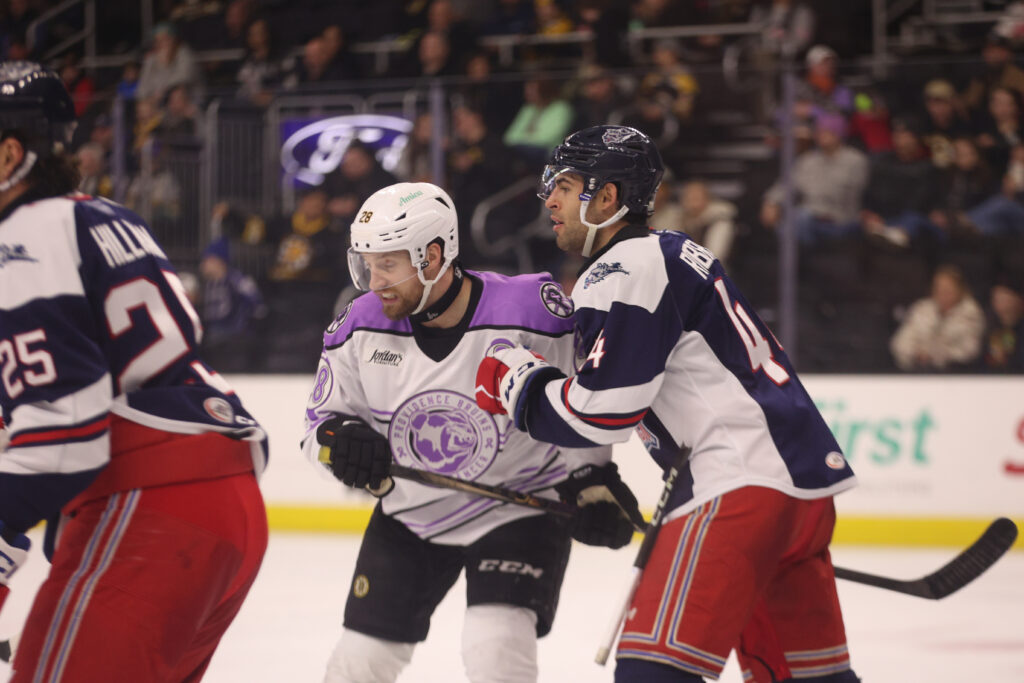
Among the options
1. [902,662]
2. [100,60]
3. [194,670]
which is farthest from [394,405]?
[100,60]

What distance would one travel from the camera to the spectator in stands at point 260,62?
791 centimetres

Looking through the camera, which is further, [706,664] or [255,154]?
[255,154]

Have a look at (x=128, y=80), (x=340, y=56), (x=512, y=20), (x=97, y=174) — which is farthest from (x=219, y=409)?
(x=128, y=80)

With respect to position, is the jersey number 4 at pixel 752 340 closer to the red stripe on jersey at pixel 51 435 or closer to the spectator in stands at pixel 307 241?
the red stripe on jersey at pixel 51 435

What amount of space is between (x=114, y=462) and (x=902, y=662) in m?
2.74

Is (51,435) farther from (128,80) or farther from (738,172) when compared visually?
(128,80)

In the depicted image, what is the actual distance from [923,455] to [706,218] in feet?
4.89

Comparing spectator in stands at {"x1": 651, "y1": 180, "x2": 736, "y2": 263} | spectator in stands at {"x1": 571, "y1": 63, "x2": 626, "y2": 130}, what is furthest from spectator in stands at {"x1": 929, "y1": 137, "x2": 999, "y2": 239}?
spectator in stands at {"x1": 571, "y1": 63, "x2": 626, "y2": 130}

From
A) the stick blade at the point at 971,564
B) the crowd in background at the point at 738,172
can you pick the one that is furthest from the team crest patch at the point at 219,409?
the crowd in background at the point at 738,172

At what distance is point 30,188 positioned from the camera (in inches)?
62.7

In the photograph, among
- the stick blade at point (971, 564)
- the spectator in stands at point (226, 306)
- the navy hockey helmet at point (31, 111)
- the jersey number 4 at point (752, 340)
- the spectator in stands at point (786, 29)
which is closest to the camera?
the navy hockey helmet at point (31, 111)

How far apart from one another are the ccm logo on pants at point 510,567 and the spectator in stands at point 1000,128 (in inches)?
161

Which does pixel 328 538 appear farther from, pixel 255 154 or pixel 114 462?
pixel 114 462

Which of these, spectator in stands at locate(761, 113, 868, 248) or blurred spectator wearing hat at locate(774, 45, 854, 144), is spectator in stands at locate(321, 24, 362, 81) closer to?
blurred spectator wearing hat at locate(774, 45, 854, 144)
